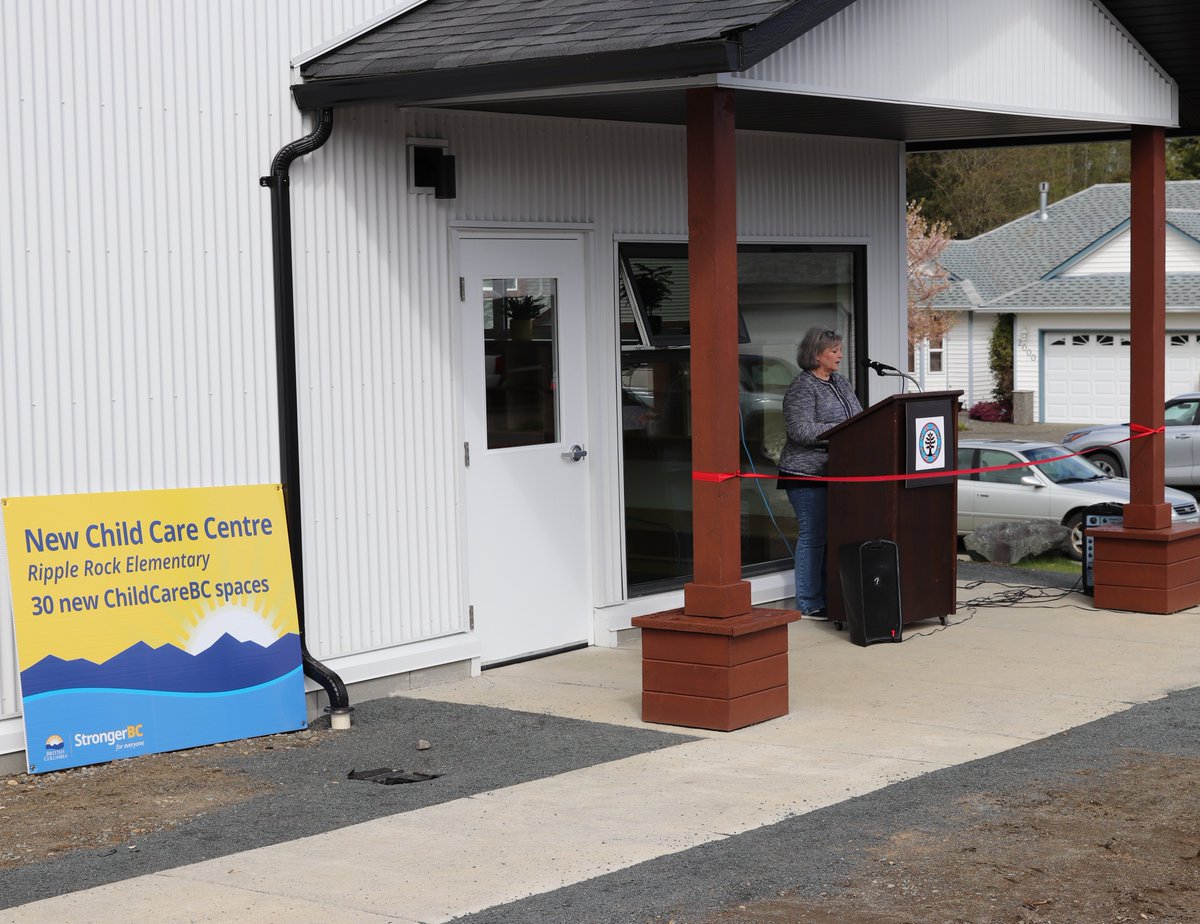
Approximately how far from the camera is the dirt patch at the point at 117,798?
6.22m

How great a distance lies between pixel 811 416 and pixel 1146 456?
2.44 m

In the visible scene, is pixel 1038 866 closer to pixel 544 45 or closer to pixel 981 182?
pixel 544 45

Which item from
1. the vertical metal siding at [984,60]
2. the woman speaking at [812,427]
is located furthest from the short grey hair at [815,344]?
the vertical metal siding at [984,60]

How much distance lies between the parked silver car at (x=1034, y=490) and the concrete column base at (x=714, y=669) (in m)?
8.98

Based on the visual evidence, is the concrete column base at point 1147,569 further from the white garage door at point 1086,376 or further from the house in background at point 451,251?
the white garage door at point 1086,376

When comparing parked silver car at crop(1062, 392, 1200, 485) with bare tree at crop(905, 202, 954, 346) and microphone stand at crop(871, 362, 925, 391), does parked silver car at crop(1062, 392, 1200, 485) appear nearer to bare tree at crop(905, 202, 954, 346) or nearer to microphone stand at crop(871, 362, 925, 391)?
microphone stand at crop(871, 362, 925, 391)

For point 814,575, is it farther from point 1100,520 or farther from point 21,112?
point 21,112

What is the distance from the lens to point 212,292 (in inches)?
311

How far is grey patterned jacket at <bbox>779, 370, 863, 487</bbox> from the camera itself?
1072 centimetres

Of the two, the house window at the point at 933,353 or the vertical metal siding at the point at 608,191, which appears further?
the house window at the point at 933,353

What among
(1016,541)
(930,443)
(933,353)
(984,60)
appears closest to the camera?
(984,60)

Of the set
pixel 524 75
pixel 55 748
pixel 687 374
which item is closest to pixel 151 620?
pixel 55 748

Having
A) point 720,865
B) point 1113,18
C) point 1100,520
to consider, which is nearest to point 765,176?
point 1113,18

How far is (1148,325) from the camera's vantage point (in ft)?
37.2
